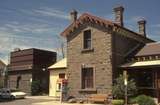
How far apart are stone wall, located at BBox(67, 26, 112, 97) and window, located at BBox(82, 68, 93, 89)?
0.41 m

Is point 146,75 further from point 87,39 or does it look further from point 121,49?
point 87,39

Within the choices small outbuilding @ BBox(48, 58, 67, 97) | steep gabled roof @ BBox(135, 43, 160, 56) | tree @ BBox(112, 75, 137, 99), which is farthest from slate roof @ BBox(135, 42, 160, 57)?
small outbuilding @ BBox(48, 58, 67, 97)

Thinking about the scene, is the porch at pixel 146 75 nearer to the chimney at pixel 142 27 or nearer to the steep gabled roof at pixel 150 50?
the steep gabled roof at pixel 150 50

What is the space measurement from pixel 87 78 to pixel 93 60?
6.02 feet

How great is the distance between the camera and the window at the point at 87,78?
2845 cm

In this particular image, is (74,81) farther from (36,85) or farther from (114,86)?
(36,85)

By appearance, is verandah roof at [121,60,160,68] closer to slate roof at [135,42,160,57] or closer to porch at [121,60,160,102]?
porch at [121,60,160,102]

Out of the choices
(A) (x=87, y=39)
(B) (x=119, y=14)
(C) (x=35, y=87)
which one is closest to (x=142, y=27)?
(B) (x=119, y=14)

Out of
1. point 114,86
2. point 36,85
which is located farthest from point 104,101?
point 36,85

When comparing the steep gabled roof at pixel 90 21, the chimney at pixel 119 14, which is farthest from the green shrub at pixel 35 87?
the chimney at pixel 119 14

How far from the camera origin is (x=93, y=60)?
28203 mm

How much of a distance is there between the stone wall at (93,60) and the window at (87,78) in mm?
409

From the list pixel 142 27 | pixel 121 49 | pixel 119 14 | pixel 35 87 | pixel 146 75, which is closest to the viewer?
pixel 146 75

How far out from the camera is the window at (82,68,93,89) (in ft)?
93.3
